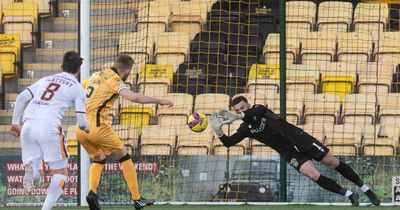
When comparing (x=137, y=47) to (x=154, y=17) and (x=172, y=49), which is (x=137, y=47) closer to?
(x=172, y=49)

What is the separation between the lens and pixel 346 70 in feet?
59.7

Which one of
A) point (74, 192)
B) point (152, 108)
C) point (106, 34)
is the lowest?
point (74, 192)

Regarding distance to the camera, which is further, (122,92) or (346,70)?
(346,70)

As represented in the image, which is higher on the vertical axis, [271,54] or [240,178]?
[271,54]

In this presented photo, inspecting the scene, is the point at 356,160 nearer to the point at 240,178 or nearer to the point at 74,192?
the point at 240,178

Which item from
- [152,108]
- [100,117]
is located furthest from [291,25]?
[100,117]

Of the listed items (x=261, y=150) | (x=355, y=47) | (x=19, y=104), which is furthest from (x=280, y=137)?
(x=355, y=47)

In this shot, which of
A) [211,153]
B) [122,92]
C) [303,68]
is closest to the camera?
[122,92]

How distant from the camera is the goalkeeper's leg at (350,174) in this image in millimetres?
13641

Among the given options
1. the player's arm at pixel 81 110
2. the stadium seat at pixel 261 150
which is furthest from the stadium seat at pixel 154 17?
the player's arm at pixel 81 110

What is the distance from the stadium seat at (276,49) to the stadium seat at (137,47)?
207 centimetres

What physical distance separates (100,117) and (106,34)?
16.1ft

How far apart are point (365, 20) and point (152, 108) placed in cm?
442

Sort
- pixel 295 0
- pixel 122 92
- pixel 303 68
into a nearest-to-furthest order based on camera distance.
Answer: pixel 122 92 < pixel 303 68 < pixel 295 0
